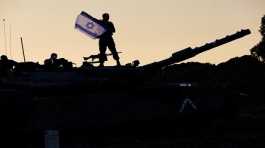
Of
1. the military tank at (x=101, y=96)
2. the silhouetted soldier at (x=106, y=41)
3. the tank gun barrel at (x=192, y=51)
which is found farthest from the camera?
the silhouetted soldier at (x=106, y=41)

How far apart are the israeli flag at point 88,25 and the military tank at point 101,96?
0.98 meters

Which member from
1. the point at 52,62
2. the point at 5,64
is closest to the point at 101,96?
the point at 52,62

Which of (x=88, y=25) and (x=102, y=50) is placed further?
(x=102, y=50)

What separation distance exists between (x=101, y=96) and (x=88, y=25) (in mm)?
1919

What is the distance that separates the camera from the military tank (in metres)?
25.7

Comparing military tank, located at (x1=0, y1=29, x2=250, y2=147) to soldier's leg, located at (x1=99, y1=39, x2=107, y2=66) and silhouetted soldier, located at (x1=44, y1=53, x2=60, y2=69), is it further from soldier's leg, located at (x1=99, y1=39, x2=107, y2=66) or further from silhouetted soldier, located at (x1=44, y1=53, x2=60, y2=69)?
soldier's leg, located at (x1=99, y1=39, x2=107, y2=66)

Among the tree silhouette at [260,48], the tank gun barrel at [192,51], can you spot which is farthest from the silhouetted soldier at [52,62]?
the tree silhouette at [260,48]

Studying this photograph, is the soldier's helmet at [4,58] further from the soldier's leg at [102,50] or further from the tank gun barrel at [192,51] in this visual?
the tank gun barrel at [192,51]

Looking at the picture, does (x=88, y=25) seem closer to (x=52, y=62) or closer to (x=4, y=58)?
(x=52, y=62)

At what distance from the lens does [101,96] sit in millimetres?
26484

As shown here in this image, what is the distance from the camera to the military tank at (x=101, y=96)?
1012 inches

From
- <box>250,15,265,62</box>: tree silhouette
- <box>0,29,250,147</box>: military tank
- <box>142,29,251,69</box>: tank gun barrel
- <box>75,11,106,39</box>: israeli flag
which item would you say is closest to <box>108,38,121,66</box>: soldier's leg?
<box>0,29,250,147</box>: military tank

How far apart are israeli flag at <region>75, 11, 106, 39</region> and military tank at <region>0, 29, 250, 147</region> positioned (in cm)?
98

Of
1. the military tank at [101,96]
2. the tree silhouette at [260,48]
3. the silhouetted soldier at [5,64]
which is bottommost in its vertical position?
the military tank at [101,96]
